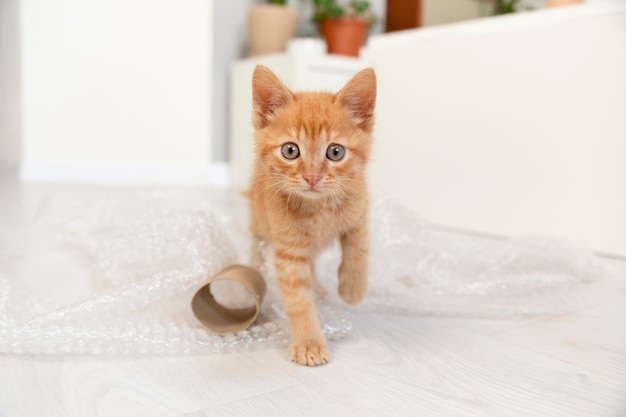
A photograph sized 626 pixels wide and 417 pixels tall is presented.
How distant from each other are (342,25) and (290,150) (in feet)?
8.95

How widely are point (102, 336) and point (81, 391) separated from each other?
0.58 feet

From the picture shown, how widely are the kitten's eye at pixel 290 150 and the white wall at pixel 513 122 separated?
1.39m

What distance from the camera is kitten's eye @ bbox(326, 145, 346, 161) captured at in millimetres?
1013

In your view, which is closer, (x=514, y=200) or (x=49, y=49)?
(x=514, y=200)

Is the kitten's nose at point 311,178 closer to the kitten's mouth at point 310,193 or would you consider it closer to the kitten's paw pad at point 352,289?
the kitten's mouth at point 310,193

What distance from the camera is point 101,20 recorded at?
3.65 m

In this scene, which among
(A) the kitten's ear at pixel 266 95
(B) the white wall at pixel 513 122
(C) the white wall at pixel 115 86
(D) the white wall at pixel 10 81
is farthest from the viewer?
(D) the white wall at pixel 10 81

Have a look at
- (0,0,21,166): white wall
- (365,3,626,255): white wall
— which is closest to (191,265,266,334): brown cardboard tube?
(365,3,626,255): white wall

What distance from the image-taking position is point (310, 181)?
3.16ft

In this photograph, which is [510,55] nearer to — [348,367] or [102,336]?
[348,367]

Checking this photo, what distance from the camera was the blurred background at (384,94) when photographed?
1979 millimetres

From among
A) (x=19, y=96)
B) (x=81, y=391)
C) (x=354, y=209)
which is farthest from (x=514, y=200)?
(x=19, y=96)

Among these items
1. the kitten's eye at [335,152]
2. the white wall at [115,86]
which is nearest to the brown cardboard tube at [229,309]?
the kitten's eye at [335,152]

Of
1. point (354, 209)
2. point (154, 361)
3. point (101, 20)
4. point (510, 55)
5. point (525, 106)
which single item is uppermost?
point (101, 20)
